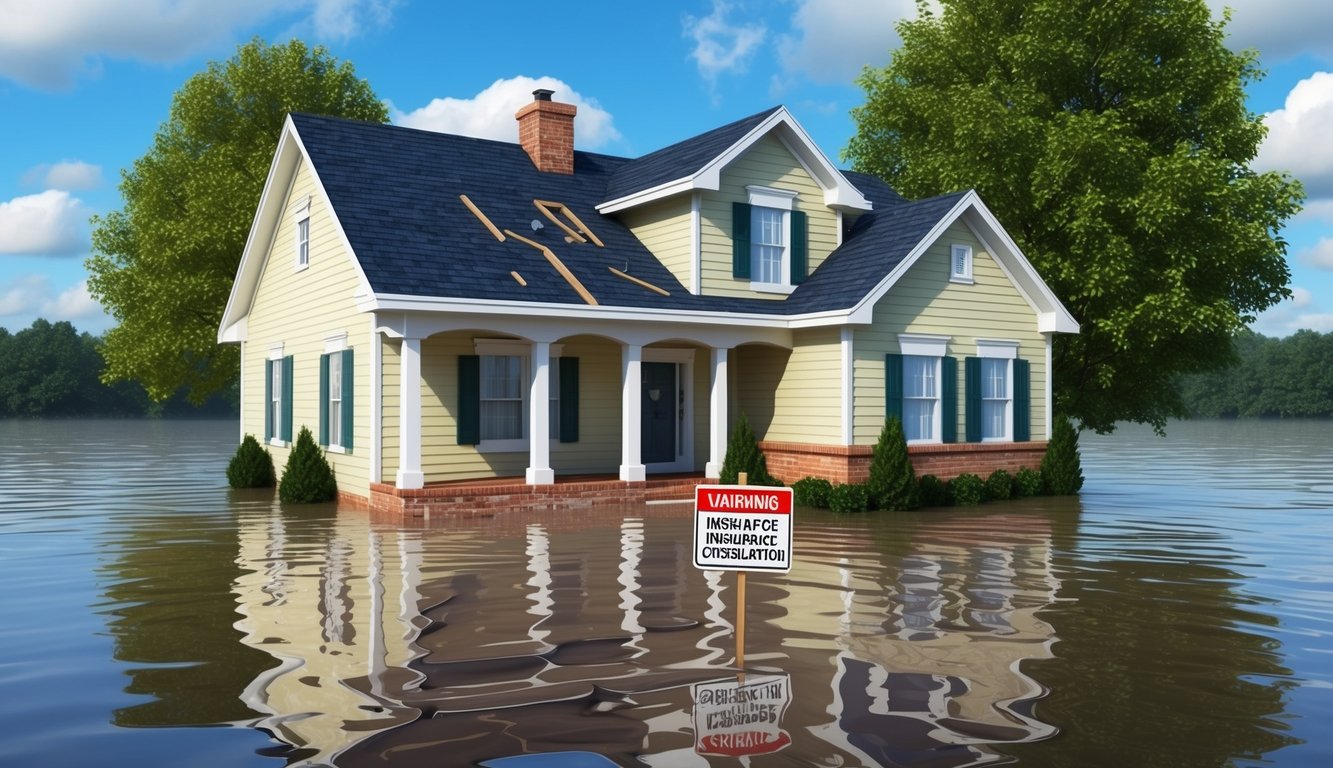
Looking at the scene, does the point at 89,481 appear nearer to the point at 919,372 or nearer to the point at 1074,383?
the point at 919,372

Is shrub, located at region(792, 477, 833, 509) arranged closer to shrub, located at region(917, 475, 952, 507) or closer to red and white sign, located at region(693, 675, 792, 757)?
shrub, located at region(917, 475, 952, 507)

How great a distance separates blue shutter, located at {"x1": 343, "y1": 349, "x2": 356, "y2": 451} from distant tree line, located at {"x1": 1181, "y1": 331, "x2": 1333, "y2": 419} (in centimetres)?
10505

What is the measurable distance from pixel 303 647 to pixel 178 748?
7.31ft

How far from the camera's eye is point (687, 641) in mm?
8352

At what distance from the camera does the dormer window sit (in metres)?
21.0

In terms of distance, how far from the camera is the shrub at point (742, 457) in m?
19.2

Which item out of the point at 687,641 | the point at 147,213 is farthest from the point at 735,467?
the point at 147,213

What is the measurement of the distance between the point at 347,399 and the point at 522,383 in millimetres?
3282

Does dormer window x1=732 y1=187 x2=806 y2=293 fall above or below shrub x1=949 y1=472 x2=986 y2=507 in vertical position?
above

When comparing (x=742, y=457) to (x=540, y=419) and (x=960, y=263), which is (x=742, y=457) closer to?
(x=540, y=419)

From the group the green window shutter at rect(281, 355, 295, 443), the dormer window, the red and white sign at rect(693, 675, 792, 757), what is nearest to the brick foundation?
the dormer window

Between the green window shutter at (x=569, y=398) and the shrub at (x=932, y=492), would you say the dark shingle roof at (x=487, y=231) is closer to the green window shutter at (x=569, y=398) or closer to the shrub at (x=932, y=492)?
the green window shutter at (x=569, y=398)

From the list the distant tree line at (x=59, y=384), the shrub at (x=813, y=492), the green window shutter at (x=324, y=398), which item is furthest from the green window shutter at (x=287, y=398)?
the distant tree line at (x=59, y=384)

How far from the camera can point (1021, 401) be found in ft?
71.7
